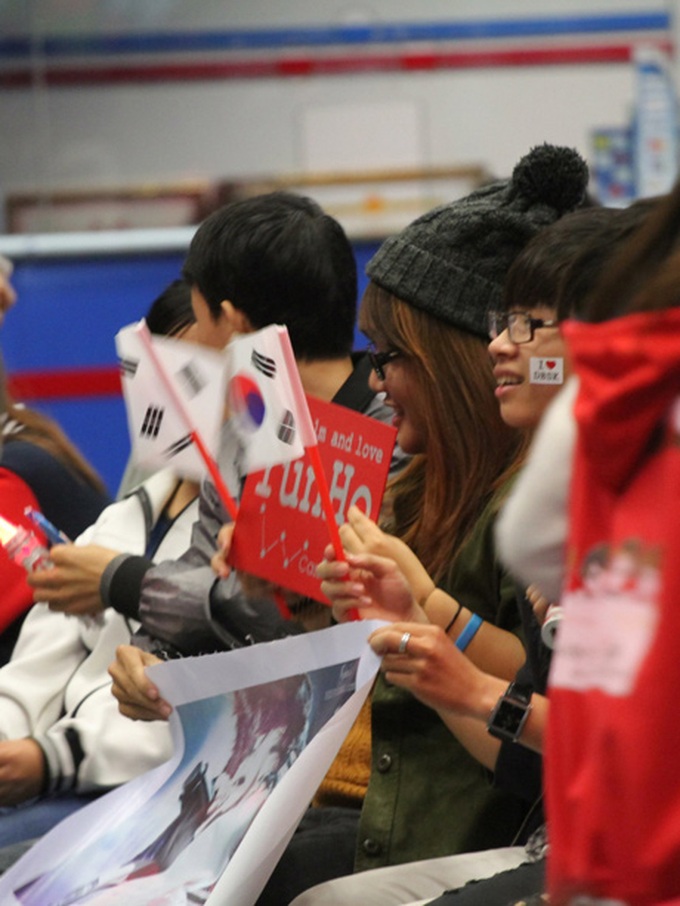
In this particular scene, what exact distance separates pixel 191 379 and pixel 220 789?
1.56 feet

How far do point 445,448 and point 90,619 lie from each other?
1.94 feet

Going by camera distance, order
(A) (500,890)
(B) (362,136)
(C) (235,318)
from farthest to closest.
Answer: (B) (362,136), (C) (235,318), (A) (500,890)

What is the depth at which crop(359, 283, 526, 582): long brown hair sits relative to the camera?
1.87m

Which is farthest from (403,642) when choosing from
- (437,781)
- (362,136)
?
(362,136)

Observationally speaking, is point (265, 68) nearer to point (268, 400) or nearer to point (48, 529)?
point (48, 529)

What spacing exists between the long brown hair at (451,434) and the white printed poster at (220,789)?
289 mm

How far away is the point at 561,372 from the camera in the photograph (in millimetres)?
1638

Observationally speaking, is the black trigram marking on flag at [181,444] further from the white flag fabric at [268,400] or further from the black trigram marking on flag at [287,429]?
the black trigram marking on flag at [287,429]

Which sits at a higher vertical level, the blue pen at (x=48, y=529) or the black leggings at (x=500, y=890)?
the blue pen at (x=48, y=529)

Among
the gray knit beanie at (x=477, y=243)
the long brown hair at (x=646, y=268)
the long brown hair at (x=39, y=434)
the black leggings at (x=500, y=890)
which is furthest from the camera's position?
the long brown hair at (x=39, y=434)

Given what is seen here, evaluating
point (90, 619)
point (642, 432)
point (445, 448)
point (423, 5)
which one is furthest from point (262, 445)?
point (423, 5)

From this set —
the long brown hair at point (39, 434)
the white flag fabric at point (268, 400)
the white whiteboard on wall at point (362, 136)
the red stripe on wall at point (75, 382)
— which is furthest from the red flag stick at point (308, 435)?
the white whiteboard on wall at point (362, 136)

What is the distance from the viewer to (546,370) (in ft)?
5.36

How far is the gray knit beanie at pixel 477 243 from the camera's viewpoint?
192 centimetres
